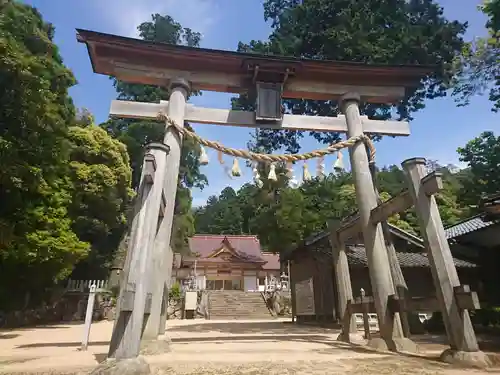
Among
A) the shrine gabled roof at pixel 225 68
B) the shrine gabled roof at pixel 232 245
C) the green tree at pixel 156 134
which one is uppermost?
the green tree at pixel 156 134

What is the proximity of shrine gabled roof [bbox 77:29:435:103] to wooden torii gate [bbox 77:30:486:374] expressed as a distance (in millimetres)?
18

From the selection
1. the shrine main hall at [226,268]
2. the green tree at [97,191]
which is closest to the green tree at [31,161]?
the green tree at [97,191]

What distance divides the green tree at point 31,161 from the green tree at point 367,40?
6881 mm

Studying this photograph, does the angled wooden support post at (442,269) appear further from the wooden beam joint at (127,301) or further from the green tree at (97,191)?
the green tree at (97,191)

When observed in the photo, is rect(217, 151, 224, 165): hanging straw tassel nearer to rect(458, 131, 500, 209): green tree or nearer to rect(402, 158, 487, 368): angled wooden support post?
rect(402, 158, 487, 368): angled wooden support post

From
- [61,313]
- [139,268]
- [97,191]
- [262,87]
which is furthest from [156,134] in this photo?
[139,268]

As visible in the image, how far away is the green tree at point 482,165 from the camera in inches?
831

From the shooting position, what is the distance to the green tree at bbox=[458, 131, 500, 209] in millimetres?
21098

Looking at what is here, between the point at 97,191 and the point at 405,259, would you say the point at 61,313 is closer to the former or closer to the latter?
the point at 97,191

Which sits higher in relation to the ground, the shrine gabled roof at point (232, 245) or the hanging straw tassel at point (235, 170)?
the shrine gabled roof at point (232, 245)

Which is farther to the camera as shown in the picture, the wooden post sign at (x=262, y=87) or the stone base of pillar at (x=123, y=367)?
the wooden post sign at (x=262, y=87)

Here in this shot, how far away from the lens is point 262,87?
6926 mm

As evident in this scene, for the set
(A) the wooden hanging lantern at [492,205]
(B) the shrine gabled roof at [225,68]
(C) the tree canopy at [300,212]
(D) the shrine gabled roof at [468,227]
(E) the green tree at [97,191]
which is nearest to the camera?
(B) the shrine gabled roof at [225,68]

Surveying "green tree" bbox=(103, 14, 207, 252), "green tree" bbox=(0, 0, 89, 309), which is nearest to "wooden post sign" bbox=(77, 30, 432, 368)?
"green tree" bbox=(0, 0, 89, 309)
